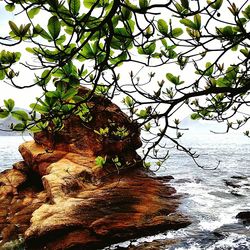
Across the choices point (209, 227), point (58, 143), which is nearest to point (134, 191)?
point (209, 227)

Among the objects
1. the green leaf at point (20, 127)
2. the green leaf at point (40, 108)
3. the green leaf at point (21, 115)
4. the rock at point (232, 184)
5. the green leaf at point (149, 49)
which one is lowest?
the rock at point (232, 184)

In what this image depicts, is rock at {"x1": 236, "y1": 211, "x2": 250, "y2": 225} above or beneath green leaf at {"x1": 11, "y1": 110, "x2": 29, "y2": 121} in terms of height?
beneath

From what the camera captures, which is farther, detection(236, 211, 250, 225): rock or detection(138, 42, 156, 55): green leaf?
detection(236, 211, 250, 225): rock

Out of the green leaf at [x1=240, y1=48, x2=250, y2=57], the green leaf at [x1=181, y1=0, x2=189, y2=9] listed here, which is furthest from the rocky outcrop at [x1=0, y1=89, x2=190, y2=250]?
the green leaf at [x1=240, y1=48, x2=250, y2=57]

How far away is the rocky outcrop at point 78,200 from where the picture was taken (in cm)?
1116

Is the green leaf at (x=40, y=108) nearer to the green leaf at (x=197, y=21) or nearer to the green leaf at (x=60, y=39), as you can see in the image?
the green leaf at (x=60, y=39)

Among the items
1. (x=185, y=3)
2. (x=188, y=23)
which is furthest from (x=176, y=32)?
(x=185, y=3)

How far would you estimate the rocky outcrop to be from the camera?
1116cm

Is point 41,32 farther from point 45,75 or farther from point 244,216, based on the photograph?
point 244,216

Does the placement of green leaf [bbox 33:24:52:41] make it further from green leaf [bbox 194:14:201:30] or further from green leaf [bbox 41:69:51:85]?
green leaf [bbox 194:14:201:30]

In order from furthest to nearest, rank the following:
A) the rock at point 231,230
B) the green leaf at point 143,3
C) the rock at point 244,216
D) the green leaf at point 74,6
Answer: the rock at point 244,216
the rock at point 231,230
the green leaf at point 143,3
the green leaf at point 74,6

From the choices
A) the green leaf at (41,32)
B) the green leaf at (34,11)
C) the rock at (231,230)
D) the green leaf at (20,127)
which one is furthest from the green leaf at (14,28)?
the rock at (231,230)

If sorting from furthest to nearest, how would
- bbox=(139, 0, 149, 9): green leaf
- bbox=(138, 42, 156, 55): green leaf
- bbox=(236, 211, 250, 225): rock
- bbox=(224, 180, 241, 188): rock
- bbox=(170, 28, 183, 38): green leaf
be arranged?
bbox=(224, 180, 241, 188): rock → bbox=(236, 211, 250, 225): rock → bbox=(138, 42, 156, 55): green leaf → bbox=(170, 28, 183, 38): green leaf → bbox=(139, 0, 149, 9): green leaf

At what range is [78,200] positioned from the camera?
13.1 m
